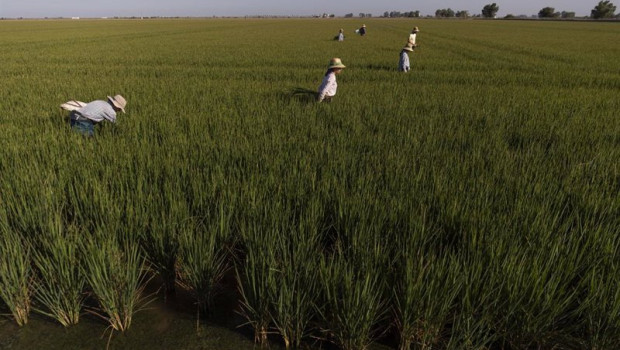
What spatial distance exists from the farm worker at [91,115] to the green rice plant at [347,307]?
3.35 m

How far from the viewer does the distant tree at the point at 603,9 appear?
81625 millimetres

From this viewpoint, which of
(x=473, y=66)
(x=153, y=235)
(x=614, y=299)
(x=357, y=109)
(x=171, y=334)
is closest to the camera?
(x=614, y=299)

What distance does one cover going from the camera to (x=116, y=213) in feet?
6.37

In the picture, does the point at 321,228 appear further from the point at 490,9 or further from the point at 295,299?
the point at 490,9

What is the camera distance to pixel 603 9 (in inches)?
3201

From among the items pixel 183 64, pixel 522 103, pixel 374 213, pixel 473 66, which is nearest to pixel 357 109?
pixel 522 103

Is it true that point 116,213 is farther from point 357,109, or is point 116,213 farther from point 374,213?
point 357,109

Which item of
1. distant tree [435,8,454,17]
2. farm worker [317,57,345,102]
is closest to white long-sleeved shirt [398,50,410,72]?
farm worker [317,57,345,102]

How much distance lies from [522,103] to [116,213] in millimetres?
5989

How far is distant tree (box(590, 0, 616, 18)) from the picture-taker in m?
81.6

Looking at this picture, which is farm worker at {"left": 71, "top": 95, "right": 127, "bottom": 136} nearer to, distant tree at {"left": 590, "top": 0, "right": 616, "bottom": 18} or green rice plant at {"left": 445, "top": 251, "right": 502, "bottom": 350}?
green rice plant at {"left": 445, "top": 251, "right": 502, "bottom": 350}

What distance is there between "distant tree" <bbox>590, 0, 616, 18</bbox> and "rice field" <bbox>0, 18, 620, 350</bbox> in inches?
4231

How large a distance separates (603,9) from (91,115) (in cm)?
11220

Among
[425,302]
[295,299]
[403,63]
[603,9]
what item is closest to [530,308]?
[425,302]
